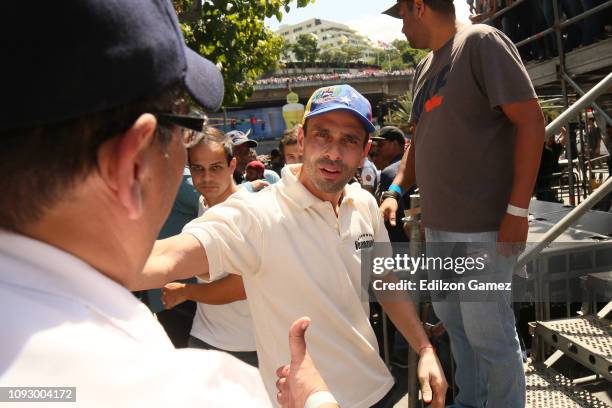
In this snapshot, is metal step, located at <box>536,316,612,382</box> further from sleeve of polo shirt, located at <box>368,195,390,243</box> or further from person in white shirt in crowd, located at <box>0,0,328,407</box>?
Result: person in white shirt in crowd, located at <box>0,0,328,407</box>

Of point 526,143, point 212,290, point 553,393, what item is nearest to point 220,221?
point 212,290

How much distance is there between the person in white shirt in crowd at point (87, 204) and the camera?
21.8 inches

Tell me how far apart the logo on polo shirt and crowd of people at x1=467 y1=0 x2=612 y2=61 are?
4.61m

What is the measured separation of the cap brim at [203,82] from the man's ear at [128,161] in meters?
0.12

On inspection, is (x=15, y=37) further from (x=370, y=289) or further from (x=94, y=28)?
(x=370, y=289)

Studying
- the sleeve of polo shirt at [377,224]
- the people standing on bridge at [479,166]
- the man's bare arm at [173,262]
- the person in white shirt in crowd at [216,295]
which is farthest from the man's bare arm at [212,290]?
the people standing on bridge at [479,166]

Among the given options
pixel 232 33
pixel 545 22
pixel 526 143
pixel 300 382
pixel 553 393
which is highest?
pixel 232 33

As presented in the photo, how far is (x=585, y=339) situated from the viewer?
3025 millimetres

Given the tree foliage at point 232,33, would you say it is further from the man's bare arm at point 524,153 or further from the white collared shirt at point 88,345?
the white collared shirt at point 88,345

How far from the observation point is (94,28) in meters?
0.60

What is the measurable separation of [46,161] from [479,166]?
87.6 inches

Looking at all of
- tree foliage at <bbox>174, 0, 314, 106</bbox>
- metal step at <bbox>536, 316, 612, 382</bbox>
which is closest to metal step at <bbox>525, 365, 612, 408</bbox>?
metal step at <bbox>536, 316, 612, 382</bbox>

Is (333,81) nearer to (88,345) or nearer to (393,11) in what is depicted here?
(393,11)

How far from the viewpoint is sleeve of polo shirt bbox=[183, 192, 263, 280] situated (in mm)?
1774
